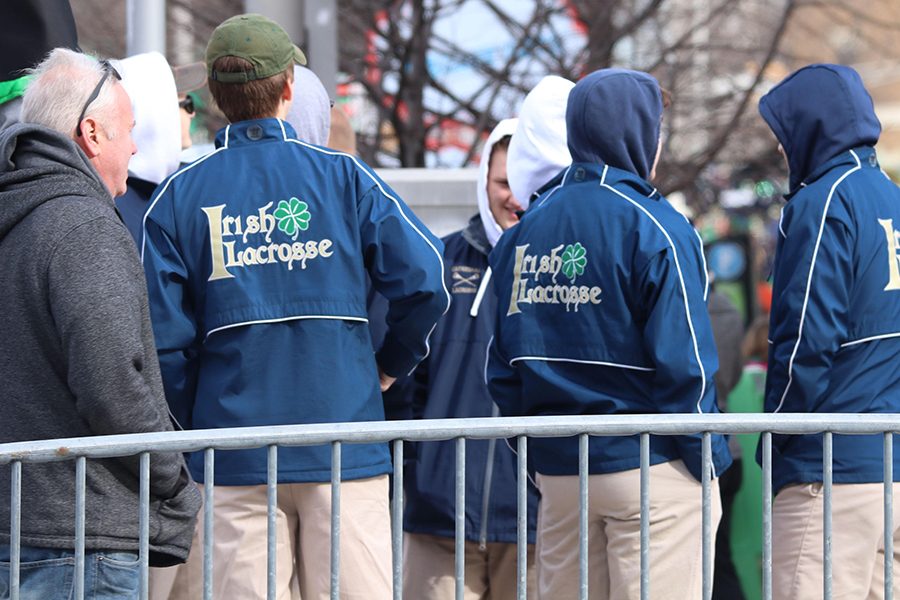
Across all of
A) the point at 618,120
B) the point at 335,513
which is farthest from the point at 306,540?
the point at 618,120

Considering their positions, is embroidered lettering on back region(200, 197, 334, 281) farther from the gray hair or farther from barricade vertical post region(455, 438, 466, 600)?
barricade vertical post region(455, 438, 466, 600)

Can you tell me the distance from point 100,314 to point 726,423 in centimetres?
143

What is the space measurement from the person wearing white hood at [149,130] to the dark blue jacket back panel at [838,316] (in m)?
2.08

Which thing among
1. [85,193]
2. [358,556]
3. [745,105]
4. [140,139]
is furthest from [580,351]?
[745,105]

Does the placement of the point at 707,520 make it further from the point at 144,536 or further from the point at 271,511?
the point at 144,536

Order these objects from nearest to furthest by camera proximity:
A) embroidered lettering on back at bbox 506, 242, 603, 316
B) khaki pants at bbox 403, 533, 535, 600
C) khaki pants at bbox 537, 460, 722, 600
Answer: khaki pants at bbox 537, 460, 722, 600, embroidered lettering on back at bbox 506, 242, 603, 316, khaki pants at bbox 403, 533, 535, 600

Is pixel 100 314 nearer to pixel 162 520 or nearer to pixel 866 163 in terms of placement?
pixel 162 520

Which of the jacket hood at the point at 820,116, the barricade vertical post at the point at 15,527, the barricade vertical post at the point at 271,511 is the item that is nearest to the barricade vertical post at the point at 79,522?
the barricade vertical post at the point at 15,527

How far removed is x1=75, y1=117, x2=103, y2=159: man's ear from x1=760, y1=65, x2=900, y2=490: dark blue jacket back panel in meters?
2.00

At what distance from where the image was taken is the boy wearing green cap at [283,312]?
150 inches

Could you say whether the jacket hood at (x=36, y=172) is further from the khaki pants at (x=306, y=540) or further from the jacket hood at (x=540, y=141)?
the jacket hood at (x=540, y=141)

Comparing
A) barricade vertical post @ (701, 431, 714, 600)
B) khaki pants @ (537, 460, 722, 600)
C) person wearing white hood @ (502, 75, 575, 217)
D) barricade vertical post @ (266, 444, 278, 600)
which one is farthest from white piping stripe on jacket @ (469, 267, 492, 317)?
barricade vertical post @ (266, 444, 278, 600)

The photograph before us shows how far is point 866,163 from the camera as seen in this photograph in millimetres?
4398

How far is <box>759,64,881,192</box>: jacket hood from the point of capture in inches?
174
